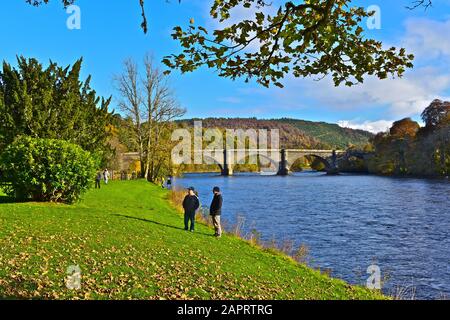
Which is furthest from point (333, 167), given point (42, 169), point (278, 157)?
point (42, 169)

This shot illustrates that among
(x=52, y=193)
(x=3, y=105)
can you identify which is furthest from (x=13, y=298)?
(x=3, y=105)

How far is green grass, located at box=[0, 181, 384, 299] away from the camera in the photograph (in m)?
9.59

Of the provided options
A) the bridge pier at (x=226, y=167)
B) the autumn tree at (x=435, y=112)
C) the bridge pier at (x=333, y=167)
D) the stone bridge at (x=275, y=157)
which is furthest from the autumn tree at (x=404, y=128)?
the bridge pier at (x=226, y=167)

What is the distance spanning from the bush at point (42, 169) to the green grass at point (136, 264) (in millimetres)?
2517

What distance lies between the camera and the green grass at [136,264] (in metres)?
9.59

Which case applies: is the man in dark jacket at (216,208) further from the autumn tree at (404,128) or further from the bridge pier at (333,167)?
the bridge pier at (333,167)

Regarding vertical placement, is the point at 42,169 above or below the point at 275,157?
below

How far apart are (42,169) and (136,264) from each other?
38.4ft

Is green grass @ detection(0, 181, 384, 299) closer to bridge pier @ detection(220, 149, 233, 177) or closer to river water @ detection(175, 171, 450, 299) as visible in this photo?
river water @ detection(175, 171, 450, 299)

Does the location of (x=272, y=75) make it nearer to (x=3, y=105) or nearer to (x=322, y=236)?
(x=322, y=236)

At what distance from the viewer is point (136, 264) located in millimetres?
11781

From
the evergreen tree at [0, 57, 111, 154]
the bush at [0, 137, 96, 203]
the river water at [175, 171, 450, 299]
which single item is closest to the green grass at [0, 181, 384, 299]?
the bush at [0, 137, 96, 203]

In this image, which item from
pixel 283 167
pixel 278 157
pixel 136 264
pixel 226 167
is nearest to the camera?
pixel 136 264

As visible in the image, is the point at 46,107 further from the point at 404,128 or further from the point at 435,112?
the point at 404,128
